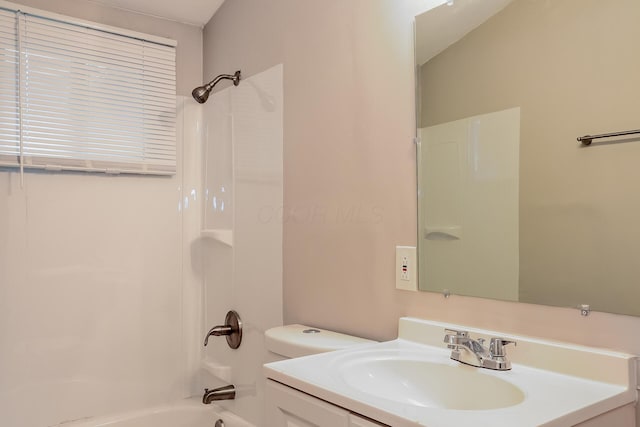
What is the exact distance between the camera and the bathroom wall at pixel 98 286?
2127mm

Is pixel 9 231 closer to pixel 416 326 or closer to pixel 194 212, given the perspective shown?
pixel 194 212

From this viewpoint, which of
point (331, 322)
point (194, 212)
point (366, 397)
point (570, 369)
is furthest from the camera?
point (194, 212)

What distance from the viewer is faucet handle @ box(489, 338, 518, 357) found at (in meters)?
1.17

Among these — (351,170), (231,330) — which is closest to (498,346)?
(351,170)

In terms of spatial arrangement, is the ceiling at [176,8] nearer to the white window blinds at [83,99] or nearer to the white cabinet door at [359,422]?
the white window blinds at [83,99]

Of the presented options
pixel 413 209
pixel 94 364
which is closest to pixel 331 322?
pixel 413 209

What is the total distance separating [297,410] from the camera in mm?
1124

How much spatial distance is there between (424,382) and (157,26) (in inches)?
82.4

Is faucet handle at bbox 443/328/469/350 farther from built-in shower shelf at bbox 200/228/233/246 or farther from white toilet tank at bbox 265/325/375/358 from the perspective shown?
built-in shower shelf at bbox 200/228/233/246

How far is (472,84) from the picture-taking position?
138cm

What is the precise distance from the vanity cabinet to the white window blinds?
1521 mm

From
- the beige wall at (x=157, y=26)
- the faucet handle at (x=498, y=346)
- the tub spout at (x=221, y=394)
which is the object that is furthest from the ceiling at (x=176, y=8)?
the faucet handle at (x=498, y=346)

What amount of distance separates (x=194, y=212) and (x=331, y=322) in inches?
43.9

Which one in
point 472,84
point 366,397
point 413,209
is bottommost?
point 366,397
